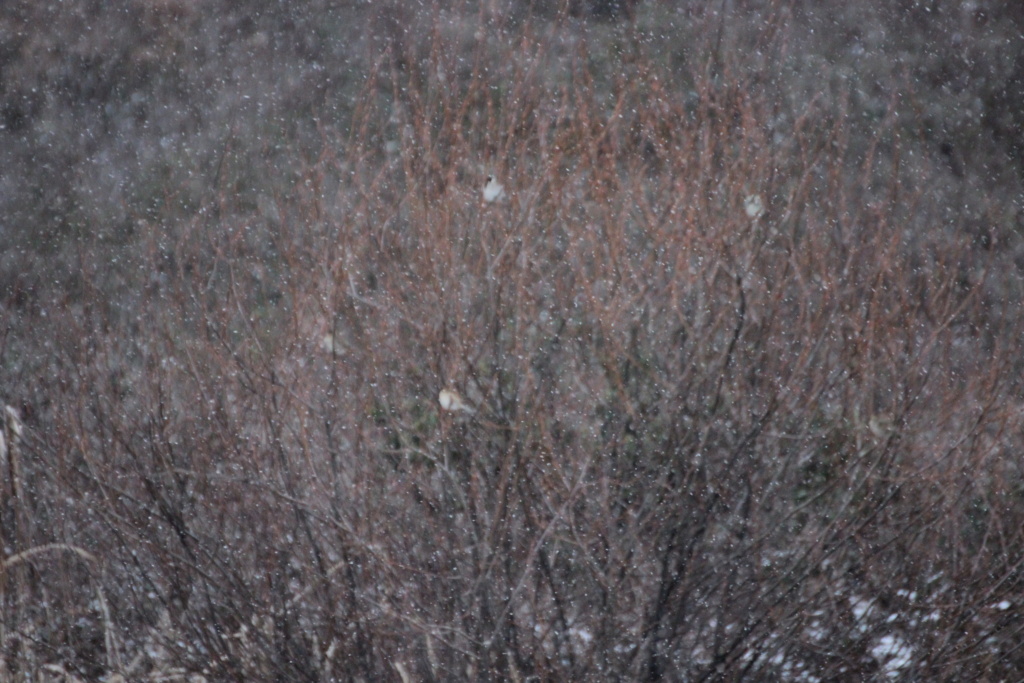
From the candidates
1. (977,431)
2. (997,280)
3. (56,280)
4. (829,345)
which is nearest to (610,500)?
(829,345)

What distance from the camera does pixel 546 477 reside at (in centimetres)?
258

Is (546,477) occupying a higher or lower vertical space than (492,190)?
lower

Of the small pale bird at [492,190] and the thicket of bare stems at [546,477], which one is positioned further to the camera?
the small pale bird at [492,190]

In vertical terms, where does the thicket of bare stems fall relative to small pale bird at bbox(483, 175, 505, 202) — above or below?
below

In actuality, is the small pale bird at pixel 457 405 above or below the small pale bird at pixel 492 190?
below

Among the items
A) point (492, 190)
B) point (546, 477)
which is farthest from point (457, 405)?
point (492, 190)

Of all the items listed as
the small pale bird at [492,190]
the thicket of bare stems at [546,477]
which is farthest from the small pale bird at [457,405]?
the small pale bird at [492,190]

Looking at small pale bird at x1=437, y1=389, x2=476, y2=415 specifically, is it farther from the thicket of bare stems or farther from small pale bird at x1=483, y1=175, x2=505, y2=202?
small pale bird at x1=483, y1=175, x2=505, y2=202

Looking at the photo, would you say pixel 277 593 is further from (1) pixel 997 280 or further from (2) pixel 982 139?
(2) pixel 982 139

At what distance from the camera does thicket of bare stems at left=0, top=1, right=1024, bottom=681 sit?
2561 millimetres

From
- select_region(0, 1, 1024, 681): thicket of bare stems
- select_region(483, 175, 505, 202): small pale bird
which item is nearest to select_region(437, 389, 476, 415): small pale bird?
select_region(0, 1, 1024, 681): thicket of bare stems

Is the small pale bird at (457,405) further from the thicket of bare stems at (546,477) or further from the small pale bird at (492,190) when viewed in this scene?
the small pale bird at (492,190)

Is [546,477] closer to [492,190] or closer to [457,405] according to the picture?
[457,405]

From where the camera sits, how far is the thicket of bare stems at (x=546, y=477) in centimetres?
256
